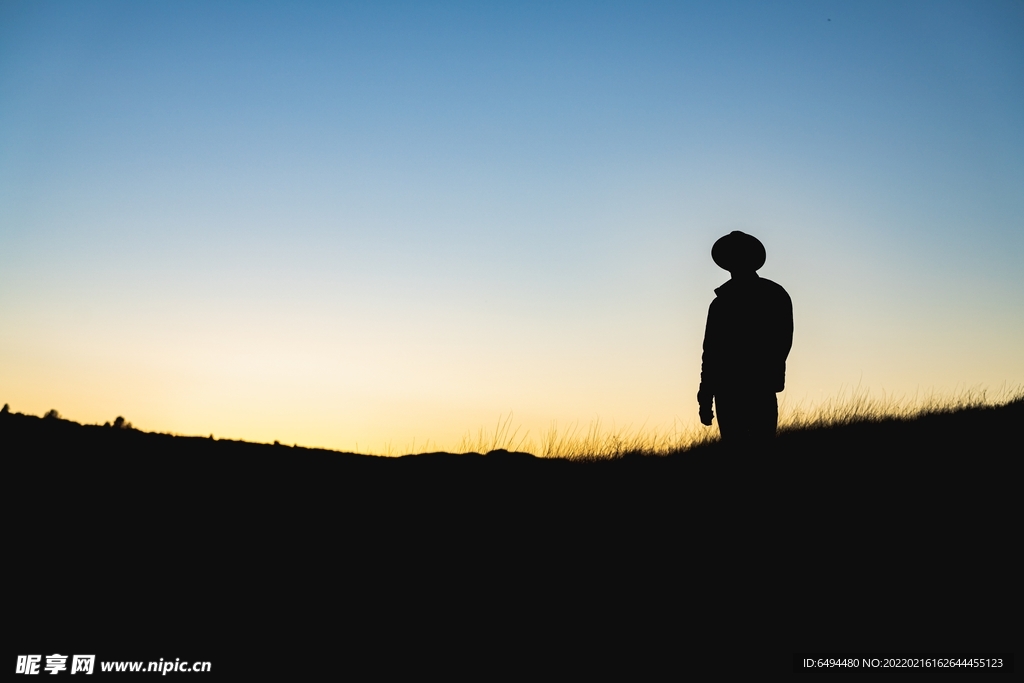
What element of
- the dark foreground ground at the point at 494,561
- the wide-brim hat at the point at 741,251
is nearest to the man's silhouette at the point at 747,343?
the wide-brim hat at the point at 741,251

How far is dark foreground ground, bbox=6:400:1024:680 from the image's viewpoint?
3.35 metres

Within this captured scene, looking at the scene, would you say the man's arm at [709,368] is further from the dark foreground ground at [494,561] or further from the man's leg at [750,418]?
the dark foreground ground at [494,561]

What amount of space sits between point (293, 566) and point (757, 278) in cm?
414

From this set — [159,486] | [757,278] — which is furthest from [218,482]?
[757,278]

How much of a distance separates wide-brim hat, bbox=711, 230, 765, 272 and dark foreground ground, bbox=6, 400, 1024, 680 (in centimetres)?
165

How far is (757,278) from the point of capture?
→ 5824 millimetres

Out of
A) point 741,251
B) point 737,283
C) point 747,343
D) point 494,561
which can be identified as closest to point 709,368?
point 747,343

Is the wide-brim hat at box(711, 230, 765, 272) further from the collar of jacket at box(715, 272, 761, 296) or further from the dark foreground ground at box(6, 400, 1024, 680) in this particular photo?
the dark foreground ground at box(6, 400, 1024, 680)

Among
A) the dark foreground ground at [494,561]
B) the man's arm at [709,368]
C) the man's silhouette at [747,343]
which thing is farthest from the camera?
the man's arm at [709,368]

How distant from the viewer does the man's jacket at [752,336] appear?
18.7 ft

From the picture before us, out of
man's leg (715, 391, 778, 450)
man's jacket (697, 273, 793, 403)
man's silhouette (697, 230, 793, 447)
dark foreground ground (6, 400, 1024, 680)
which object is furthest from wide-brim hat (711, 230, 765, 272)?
dark foreground ground (6, 400, 1024, 680)

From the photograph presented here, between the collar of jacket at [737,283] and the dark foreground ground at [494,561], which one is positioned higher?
the collar of jacket at [737,283]

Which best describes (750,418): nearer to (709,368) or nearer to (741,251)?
(709,368)

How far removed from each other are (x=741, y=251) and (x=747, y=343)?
753 mm
